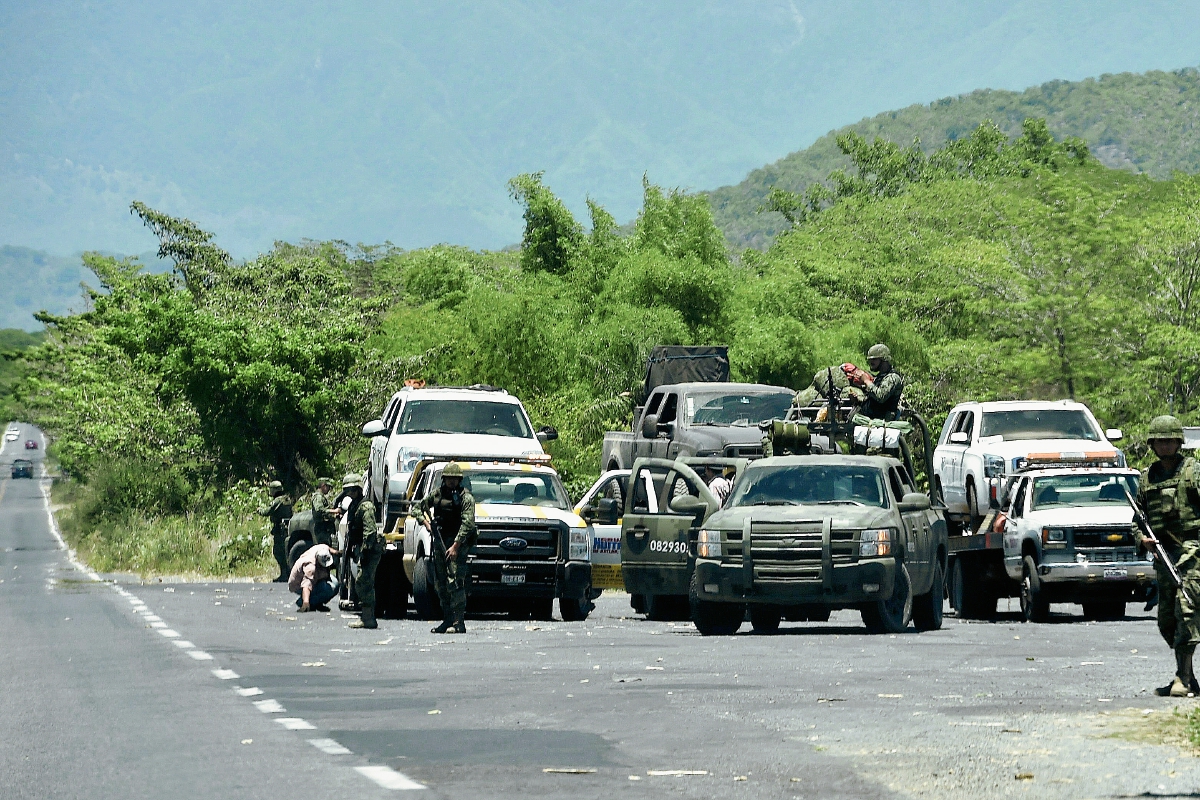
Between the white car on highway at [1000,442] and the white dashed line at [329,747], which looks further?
the white car on highway at [1000,442]

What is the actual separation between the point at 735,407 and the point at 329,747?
18787mm

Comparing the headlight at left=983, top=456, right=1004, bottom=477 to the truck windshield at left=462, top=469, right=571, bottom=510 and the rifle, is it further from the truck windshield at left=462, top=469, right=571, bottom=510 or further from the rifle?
the rifle

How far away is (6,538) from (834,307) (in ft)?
148

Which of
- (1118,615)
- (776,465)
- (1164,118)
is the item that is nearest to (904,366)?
(1118,615)

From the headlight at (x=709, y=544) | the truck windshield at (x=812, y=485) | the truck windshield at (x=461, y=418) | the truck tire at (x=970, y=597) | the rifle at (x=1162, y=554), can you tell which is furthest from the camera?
the truck windshield at (x=461, y=418)

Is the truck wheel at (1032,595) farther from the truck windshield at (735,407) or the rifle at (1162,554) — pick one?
the rifle at (1162,554)

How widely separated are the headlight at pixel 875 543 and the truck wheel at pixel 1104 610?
563 centimetres

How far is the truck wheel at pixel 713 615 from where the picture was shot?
2069 centimetres

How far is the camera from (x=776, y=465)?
2100 cm

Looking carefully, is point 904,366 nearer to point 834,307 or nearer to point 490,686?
point 834,307

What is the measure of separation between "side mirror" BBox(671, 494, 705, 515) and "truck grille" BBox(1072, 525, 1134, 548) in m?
4.90

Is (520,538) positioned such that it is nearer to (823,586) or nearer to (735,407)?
(823,586)

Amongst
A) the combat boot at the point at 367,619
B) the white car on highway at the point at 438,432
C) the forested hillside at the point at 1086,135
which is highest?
the forested hillside at the point at 1086,135

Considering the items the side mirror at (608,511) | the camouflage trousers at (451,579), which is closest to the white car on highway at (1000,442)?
the side mirror at (608,511)
